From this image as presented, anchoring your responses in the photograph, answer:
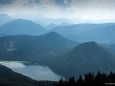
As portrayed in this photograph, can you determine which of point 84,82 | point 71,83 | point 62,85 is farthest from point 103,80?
point 62,85

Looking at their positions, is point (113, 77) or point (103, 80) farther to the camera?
point (113, 77)

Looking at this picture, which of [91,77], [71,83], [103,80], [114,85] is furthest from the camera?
[71,83]

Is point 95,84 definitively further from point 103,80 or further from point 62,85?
point 62,85

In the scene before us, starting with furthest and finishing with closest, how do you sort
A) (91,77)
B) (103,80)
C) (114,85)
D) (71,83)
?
(71,83) → (91,77) → (103,80) → (114,85)

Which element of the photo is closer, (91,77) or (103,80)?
(103,80)

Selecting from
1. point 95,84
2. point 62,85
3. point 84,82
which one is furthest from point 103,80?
point 62,85

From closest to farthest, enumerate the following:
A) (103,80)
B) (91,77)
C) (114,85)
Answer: (114,85) → (103,80) → (91,77)

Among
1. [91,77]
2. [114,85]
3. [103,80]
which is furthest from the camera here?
[91,77]

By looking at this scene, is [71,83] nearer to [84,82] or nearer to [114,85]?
[84,82]

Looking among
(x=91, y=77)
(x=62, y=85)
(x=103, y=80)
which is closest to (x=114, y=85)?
(x=103, y=80)
